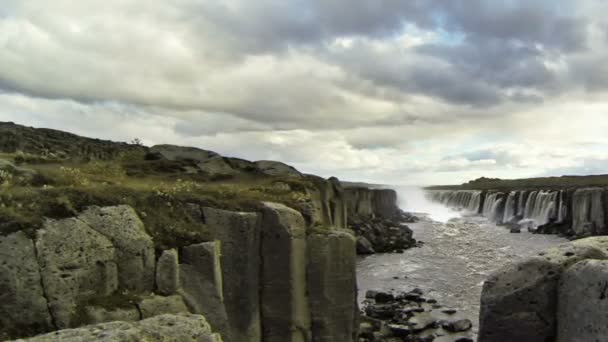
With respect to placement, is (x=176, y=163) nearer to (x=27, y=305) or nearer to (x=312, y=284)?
(x=312, y=284)

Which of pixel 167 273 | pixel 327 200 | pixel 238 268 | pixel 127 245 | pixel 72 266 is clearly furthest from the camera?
pixel 327 200

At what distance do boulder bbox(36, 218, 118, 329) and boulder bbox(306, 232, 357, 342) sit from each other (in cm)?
633

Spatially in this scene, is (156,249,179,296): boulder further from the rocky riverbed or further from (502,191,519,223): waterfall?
(502,191,519,223): waterfall

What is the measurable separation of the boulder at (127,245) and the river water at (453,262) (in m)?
18.0

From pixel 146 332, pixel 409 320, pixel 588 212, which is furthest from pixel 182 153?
pixel 588 212

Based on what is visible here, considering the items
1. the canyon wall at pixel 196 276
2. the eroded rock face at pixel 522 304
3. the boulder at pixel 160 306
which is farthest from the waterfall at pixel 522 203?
the boulder at pixel 160 306

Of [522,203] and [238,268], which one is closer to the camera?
[238,268]

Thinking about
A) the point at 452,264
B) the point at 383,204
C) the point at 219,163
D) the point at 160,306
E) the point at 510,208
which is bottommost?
the point at 452,264

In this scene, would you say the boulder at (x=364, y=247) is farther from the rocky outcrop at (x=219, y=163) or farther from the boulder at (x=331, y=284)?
the boulder at (x=331, y=284)

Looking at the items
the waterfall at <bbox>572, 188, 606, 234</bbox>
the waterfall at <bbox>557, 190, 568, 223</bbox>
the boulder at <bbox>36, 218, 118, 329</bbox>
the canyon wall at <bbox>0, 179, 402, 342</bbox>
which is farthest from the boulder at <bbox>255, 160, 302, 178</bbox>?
the waterfall at <bbox>557, 190, 568, 223</bbox>

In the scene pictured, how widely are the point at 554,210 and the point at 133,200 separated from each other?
212 feet

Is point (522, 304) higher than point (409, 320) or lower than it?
higher

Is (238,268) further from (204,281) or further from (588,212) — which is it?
(588,212)

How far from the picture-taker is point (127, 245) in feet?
37.0
